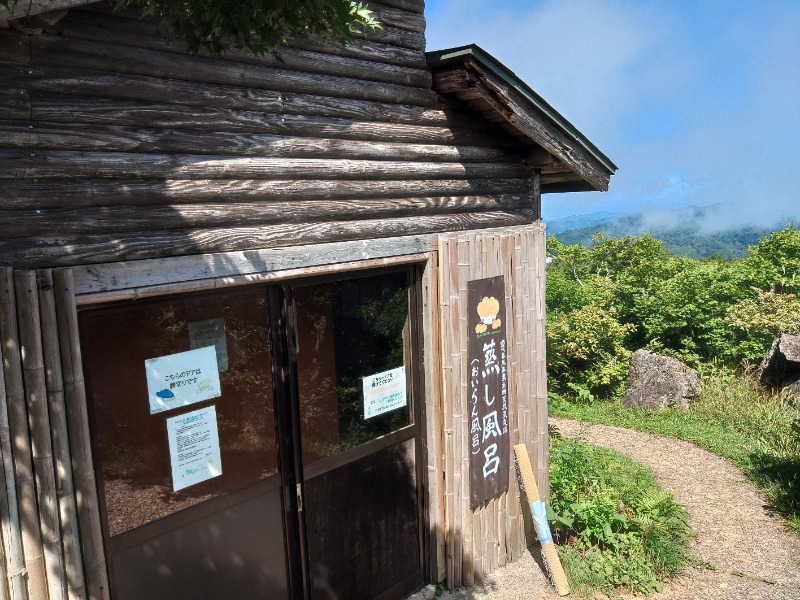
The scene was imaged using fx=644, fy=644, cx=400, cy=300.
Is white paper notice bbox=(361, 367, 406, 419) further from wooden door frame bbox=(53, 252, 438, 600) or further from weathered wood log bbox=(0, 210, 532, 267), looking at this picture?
weathered wood log bbox=(0, 210, 532, 267)

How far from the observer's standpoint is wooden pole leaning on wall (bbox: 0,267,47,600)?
2.91 meters

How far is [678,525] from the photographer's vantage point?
652cm

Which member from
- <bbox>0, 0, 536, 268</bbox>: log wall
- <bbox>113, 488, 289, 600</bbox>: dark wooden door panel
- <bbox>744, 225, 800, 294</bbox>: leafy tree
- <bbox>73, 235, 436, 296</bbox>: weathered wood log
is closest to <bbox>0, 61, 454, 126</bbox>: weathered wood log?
<bbox>0, 0, 536, 268</bbox>: log wall

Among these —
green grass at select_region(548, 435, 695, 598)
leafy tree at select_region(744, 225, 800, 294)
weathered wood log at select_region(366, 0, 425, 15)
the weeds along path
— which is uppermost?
weathered wood log at select_region(366, 0, 425, 15)

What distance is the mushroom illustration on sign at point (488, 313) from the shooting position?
5.46m

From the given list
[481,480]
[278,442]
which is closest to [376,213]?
[278,442]

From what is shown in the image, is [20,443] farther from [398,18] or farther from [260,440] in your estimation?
[398,18]

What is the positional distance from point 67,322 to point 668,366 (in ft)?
34.8

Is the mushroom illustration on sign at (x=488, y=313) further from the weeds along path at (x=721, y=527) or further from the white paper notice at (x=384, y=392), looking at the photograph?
the weeds along path at (x=721, y=527)

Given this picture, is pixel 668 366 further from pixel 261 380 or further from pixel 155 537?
pixel 155 537

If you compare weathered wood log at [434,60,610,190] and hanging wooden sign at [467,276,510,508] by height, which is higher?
weathered wood log at [434,60,610,190]

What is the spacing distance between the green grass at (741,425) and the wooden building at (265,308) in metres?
3.78

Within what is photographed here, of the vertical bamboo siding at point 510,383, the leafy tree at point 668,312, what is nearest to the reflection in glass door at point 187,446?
the vertical bamboo siding at point 510,383

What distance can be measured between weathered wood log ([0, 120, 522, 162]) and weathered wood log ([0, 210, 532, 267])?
0.46 m
